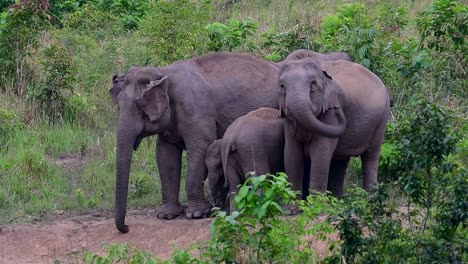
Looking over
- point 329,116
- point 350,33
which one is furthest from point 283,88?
point 350,33

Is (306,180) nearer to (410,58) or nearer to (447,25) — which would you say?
(410,58)

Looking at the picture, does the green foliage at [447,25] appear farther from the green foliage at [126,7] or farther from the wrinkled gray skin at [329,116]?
the green foliage at [126,7]

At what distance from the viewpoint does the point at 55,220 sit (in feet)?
41.0

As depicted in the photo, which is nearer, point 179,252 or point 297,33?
point 179,252

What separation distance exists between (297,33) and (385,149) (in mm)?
2803

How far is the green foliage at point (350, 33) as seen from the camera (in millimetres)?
14117

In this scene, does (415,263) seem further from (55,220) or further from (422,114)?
(55,220)

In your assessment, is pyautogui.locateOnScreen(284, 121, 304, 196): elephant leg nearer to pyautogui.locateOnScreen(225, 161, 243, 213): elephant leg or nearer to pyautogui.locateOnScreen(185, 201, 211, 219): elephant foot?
pyautogui.locateOnScreen(225, 161, 243, 213): elephant leg

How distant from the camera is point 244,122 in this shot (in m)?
11.6

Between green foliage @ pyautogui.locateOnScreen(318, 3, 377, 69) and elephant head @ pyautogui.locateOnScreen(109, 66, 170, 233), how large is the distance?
9.71 feet

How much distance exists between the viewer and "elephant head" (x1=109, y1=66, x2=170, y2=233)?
460 inches

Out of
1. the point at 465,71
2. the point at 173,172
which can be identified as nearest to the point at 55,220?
the point at 173,172

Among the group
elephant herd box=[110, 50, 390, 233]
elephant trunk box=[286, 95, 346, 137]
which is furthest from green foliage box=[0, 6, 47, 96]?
elephant trunk box=[286, 95, 346, 137]

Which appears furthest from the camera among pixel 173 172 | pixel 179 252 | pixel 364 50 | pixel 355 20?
pixel 355 20
